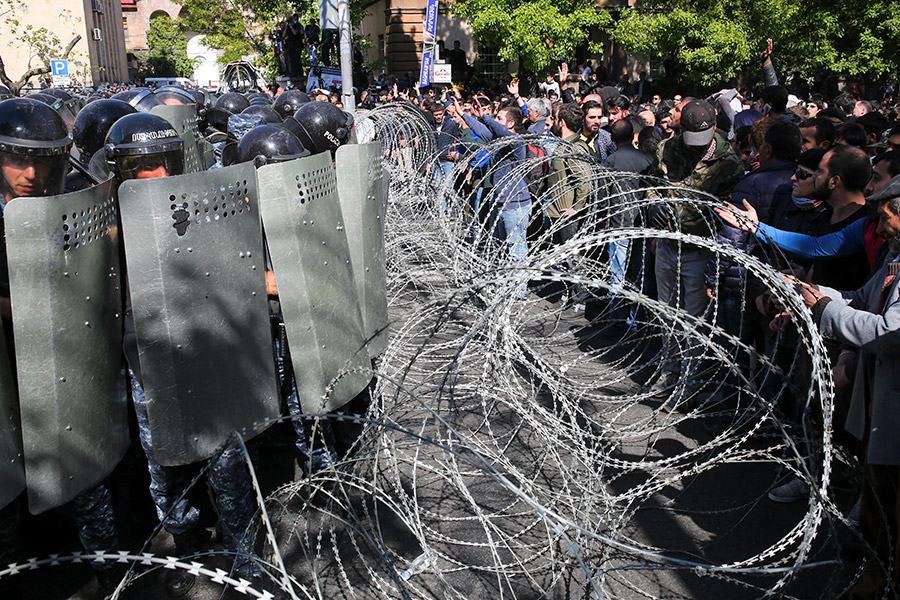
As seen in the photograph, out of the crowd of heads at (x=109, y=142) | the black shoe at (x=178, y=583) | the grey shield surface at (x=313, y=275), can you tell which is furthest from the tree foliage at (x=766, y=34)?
the black shoe at (x=178, y=583)

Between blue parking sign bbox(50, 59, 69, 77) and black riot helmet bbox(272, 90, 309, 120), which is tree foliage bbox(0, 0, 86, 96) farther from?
black riot helmet bbox(272, 90, 309, 120)

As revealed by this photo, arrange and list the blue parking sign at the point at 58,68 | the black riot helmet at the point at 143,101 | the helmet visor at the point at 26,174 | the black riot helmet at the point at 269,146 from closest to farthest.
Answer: the helmet visor at the point at 26,174 → the black riot helmet at the point at 269,146 → the black riot helmet at the point at 143,101 → the blue parking sign at the point at 58,68

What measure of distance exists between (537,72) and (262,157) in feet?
72.5

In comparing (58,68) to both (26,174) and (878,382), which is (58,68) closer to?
(26,174)

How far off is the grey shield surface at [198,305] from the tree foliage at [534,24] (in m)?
21.7

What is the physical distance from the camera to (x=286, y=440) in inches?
192

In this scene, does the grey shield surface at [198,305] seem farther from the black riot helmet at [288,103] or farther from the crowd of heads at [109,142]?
the black riot helmet at [288,103]

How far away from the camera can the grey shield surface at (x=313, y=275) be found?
329cm

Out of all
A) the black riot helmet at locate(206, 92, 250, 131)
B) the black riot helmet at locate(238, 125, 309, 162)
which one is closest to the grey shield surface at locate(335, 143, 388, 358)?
the black riot helmet at locate(238, 125, 309, 162)

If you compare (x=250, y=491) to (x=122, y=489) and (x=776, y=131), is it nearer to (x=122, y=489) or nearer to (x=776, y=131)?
(x=122, y=489)

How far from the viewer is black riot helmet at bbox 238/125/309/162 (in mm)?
3818

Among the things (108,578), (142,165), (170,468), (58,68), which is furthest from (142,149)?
(58,68)

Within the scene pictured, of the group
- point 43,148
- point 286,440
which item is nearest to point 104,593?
point 286,440

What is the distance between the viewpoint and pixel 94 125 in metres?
5.29
